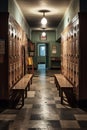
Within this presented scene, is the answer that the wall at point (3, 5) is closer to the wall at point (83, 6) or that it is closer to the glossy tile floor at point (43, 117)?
the wall at point (83, 6)

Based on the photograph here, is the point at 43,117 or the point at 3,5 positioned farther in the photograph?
the point at 3,5

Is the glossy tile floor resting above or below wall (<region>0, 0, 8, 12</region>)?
below

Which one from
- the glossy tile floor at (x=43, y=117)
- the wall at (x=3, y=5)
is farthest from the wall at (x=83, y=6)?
the glossy tile floor at (x=43, y=117)

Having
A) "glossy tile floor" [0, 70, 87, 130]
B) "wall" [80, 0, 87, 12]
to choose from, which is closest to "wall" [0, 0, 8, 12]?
"wall" [80, 0, 87, 12]

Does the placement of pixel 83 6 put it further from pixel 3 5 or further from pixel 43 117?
pixel 43 117

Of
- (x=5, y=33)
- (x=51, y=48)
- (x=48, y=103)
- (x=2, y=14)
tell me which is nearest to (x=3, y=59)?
(x=5, y=33)

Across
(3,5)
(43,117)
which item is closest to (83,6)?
(3,5)

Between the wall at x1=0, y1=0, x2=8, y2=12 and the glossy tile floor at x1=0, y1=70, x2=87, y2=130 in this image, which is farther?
the wall at x1=0, y1=0, x2=8, y2=12

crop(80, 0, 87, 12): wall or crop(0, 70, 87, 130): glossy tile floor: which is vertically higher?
crop(80, 0, 87, 12): wall

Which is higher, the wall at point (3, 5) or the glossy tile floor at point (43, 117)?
the wall at point (3, 5)

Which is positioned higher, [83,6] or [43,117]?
[83,6]

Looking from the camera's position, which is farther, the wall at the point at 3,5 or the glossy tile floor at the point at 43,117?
the wall at the point at 3,5

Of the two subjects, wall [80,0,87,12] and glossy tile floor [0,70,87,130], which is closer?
glossy tile floor [0,70,87,130]

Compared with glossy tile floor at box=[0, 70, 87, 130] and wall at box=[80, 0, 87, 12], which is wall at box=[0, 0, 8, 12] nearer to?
wall at box=[80, 0, 87, 12]
